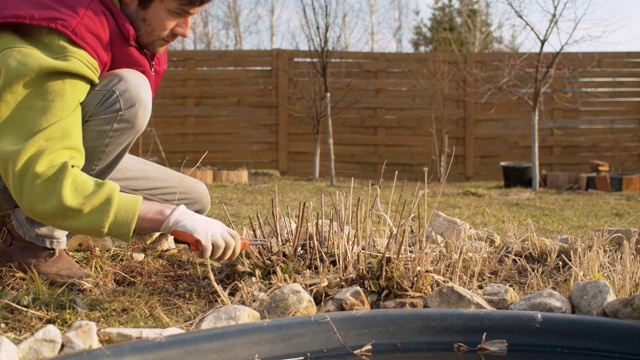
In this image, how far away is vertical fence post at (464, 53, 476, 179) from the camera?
36.3ft

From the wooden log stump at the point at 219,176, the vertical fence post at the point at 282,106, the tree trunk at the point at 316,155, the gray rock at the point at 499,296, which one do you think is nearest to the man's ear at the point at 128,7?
the gray rock at the point at 499,296

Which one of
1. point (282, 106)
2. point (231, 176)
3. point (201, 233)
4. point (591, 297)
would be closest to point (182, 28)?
point (201, 233)

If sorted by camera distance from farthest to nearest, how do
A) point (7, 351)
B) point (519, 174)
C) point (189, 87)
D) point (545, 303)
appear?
1. point (189, 87)
2. point (519, 174)
3. point (545, 303)
4. point (7, 351)

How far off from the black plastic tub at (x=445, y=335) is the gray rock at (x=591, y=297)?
349 mm

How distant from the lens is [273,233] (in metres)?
2.79

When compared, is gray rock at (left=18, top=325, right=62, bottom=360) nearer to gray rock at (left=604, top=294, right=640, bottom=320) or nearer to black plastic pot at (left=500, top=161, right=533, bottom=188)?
gray rock at (left=604, top=294, right=640, bottom=320)

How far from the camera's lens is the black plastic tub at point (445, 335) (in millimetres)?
1822

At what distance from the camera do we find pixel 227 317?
6.70ft

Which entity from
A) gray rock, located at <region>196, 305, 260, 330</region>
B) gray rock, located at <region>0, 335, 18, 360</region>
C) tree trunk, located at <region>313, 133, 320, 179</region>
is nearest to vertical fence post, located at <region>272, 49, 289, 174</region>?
tree trunk, located at <region>313, 133, 320, 179</region>

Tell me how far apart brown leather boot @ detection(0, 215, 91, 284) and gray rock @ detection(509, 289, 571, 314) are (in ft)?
4.91

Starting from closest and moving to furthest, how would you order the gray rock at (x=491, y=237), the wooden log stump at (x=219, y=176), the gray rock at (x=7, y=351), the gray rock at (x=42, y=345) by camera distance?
the gray rock at (x=7, y=351) → the gray rock at (x=42, y=345) → the gray rock at (x=491, y=237) → the wooden log stump at (x=219, y=176)

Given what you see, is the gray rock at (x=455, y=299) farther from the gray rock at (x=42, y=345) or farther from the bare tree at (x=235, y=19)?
the bare tree at (x=235, y=19)

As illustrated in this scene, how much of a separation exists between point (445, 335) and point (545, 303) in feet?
1.71

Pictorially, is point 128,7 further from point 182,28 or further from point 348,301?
point 348,301
